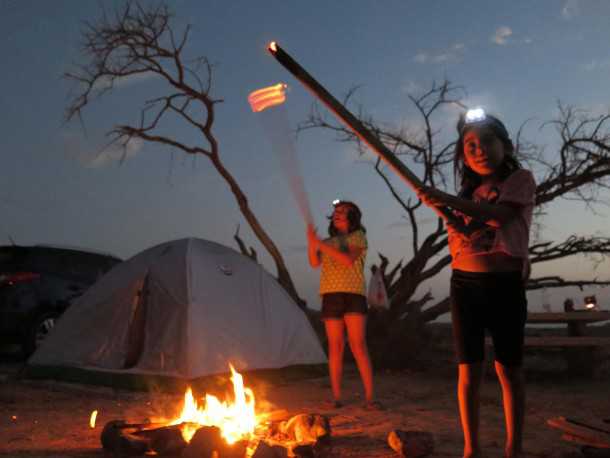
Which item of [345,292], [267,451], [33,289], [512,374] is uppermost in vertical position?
[33,289]

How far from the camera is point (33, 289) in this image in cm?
805

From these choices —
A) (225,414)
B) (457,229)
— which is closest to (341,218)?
(225,414)

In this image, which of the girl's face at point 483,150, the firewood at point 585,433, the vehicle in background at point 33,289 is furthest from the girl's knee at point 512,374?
the vehicle in background at point 33,289

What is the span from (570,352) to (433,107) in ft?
16.3

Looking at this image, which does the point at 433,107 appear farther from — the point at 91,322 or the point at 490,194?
the point at 490,194

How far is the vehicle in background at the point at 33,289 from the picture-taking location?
7.86 m

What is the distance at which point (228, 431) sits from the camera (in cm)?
369

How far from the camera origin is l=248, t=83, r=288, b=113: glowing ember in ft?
10.1

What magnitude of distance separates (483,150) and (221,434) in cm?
213

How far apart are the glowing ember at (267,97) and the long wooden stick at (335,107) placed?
44 centimetres

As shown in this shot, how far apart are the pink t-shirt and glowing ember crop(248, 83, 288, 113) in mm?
1197

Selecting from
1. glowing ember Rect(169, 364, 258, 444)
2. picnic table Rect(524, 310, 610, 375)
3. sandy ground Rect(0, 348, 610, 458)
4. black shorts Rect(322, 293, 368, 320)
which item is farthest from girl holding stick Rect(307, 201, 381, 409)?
Answer: picnic table Rect(524, 310, 610, 375)

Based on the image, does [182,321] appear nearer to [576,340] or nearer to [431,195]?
[431,195]

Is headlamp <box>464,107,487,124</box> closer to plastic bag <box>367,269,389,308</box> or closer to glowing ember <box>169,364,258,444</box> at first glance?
glowing ember <box>169,364,258,444</box>
